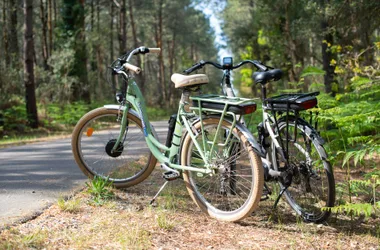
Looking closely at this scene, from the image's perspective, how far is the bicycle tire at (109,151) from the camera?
4.61 m

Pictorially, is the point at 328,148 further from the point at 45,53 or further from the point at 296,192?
the point at 45,53

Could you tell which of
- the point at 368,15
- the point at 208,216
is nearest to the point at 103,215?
the point at 208,216

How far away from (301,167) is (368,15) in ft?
24.7

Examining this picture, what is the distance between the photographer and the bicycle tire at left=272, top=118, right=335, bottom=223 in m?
3.63

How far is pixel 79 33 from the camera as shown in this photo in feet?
65.1

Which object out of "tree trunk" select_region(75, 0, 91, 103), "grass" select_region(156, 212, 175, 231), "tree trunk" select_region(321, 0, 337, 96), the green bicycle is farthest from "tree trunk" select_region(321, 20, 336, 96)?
"tree trunk" select_region(75, 0, 91, 103)

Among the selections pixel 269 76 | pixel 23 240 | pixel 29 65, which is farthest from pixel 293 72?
pixel 23 240

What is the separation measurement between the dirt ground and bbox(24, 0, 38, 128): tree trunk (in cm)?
1163

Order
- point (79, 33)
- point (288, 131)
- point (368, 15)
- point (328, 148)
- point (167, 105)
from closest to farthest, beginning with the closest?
point (288, 131), point (328, 148), point (368, 15), point (79, 33), point (167, 105)

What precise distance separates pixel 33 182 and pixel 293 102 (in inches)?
125

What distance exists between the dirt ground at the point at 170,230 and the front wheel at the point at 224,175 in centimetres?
18

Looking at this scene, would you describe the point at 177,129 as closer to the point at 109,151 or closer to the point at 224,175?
the point at 224,175

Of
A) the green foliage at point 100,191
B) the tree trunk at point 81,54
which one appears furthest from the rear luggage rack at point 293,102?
the tree trunk at point 81,54

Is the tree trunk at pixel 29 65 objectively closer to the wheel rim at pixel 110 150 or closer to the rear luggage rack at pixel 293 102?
the wheel rim at pixel 110 150
